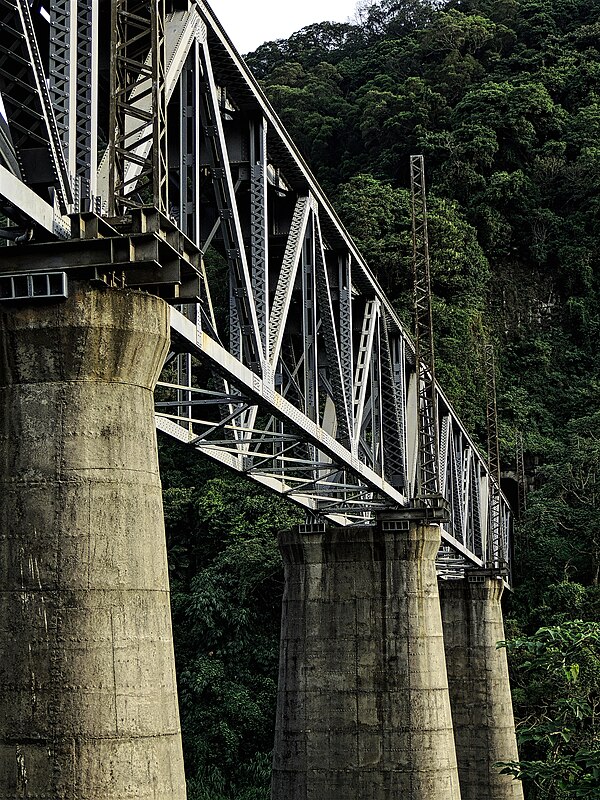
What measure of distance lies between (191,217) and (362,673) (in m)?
15.3

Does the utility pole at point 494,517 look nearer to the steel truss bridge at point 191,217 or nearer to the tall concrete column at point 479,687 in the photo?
the tall concrete column at point 479,687

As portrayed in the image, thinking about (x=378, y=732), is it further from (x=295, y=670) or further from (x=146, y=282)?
(x=146, y=282)

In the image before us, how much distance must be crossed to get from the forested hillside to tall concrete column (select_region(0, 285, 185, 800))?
2491 cm

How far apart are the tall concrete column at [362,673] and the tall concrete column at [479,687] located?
15302 millimetres

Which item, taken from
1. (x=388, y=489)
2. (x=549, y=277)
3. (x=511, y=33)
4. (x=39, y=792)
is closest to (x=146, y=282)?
(x=39, y=792)

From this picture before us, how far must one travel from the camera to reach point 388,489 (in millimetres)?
28312

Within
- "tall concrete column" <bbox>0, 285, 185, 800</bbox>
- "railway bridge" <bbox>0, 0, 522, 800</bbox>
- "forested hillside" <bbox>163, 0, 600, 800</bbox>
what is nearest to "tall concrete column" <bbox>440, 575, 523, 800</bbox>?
"forested hillside" <bbox>163, 0, 600, 800</bbox>

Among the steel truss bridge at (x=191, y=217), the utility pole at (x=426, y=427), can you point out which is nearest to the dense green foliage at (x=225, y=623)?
the utility pole at (x=426, y=427)

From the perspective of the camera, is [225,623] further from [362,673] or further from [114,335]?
[114,335]

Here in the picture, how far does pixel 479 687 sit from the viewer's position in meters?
45.0

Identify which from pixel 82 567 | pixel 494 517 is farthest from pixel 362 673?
pixel 494 517

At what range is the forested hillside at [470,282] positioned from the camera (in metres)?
50.7

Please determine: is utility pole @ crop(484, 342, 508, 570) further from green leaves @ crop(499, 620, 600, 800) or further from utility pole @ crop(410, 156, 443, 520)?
green leaves @ crop(499, 620, 600, 800)

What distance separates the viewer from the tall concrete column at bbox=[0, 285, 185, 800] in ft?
33.7
